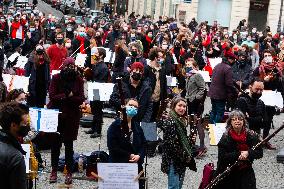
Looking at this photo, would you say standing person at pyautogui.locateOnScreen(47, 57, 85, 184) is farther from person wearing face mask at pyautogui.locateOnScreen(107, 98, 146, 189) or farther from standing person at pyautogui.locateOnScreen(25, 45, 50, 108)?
standing person at pyautogui.locateOnScreen(25, 45, 50, 108)

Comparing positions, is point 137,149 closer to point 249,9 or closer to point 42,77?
point 42,77

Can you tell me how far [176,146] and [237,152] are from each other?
2.50 feet

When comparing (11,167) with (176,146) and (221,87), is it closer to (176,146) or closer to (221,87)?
(176,146)

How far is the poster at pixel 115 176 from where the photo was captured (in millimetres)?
7289

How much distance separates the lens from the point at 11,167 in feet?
17.6

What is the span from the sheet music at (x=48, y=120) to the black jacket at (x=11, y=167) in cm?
429

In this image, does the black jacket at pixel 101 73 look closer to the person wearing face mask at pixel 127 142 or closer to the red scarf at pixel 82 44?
the person wearing face mask at pixel 127 142

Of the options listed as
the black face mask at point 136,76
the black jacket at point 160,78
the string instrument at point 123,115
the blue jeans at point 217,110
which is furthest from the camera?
the blue jeans at point 217,110

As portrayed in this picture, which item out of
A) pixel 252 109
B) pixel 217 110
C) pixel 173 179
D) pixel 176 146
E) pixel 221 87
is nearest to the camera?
pixel 176 146

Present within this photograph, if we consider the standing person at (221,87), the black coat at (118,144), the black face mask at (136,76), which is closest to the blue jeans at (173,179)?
the black coat at (118,144)

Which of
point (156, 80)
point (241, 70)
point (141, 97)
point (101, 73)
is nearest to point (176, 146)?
point (141, 97)

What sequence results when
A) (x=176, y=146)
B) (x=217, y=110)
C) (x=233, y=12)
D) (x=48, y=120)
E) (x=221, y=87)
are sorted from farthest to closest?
(x=233, y=12) → (x=217, y=110) → (x=221, y=87) → (x=48, y=120) → (x=176, y=146)

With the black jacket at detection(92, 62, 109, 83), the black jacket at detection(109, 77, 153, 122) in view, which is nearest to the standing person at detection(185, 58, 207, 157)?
the black jacket at detection(92, 62, 109, 83)

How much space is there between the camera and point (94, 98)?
13438 millimetres
